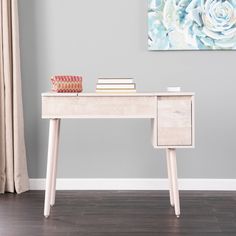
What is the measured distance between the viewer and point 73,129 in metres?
3.20

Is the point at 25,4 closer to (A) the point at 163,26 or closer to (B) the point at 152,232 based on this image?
(A) the point at 163,26

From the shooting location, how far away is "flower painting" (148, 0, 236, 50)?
10.1 feet

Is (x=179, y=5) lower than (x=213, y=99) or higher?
higher

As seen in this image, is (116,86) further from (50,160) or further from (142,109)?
(50,160)

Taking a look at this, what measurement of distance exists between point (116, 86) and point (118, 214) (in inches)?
28.2

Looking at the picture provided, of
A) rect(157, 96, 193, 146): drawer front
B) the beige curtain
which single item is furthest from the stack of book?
the beige curtain

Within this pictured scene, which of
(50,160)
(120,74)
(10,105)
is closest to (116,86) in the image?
(50,160)

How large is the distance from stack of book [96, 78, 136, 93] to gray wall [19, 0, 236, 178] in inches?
27.3

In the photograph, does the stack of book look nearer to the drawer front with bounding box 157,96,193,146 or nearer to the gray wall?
the drawer front with bounding box 157,96,193,146

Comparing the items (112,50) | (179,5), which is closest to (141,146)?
(112,50)

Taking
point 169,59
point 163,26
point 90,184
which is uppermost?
point 163,26

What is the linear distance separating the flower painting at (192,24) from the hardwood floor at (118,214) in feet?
3.40

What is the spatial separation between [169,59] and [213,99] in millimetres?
422

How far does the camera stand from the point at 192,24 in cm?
311
